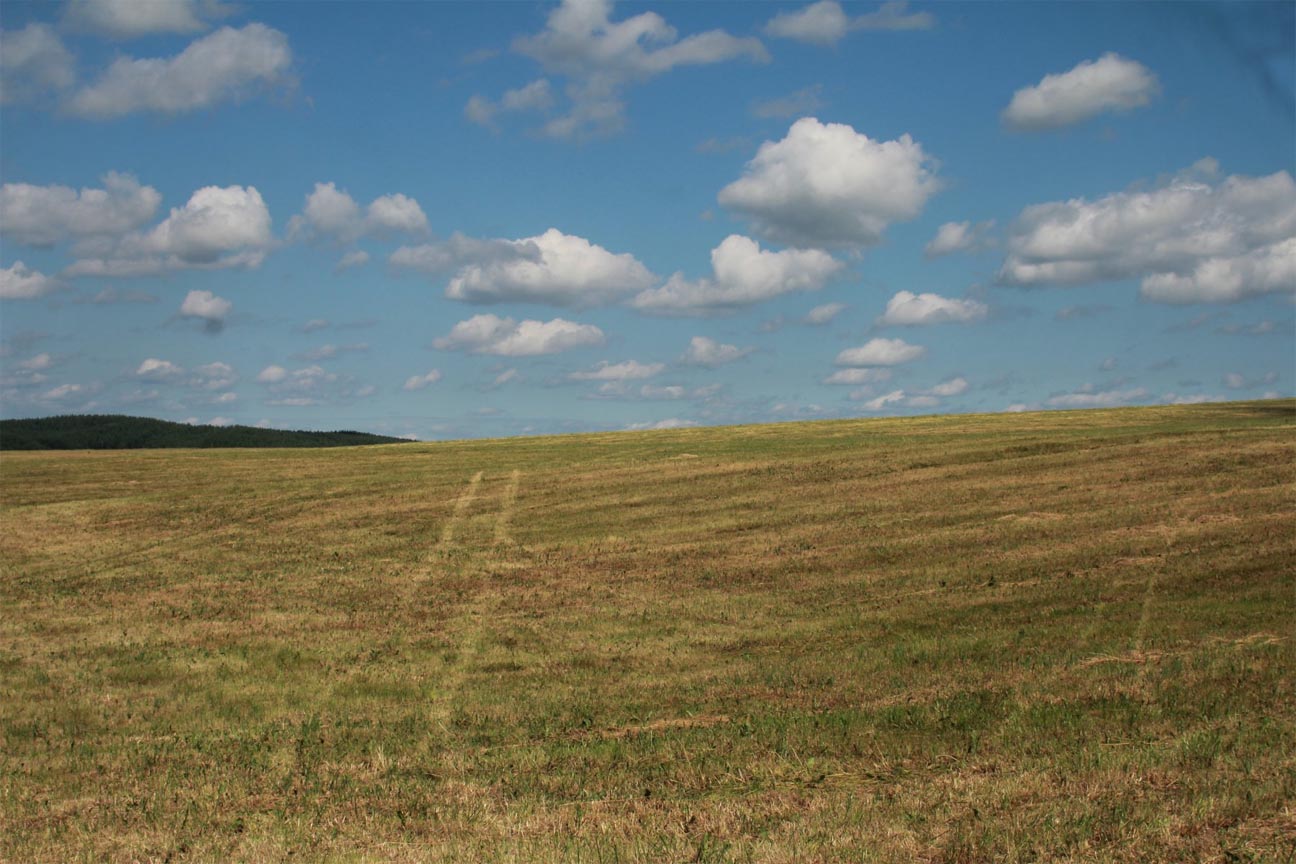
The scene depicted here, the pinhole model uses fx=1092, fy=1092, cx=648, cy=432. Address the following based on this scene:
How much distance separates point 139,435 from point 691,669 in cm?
13457

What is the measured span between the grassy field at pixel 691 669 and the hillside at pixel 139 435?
8724 cm

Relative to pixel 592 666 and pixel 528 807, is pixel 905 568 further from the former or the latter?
pixel 528 807

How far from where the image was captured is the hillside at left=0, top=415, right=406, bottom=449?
128 meters

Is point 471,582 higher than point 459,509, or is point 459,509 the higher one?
point 459,509

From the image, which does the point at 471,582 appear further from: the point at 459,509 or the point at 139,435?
the point at 139,435

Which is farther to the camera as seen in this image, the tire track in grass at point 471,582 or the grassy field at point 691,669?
the tire track in grass at point 471,582

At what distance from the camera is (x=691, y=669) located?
65.0ft

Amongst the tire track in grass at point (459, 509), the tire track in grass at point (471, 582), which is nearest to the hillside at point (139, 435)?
the tire track in grass at point (459, 509)

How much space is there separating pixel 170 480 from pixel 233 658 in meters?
42.3

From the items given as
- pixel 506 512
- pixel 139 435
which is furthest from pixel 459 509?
pixel 139 435

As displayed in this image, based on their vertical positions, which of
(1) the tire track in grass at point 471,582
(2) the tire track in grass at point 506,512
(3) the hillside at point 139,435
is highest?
(3) the hillside at point 139,435

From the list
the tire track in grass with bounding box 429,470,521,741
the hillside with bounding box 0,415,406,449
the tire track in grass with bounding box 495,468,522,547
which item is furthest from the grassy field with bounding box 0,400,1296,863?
the hillside with bounding box 0,415,406,449

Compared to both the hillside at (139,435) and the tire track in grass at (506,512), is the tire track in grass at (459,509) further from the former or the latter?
the hillside at (139,435)

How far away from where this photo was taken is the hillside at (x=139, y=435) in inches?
5036
